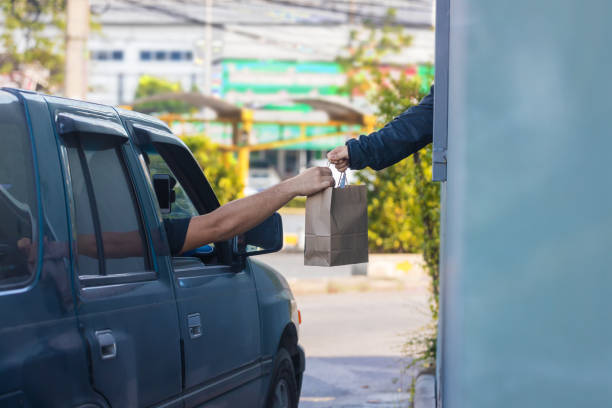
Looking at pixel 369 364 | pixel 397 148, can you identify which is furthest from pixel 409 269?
pixel 397 148

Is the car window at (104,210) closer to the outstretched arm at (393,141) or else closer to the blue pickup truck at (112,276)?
the blue pickup truck at (112,276)

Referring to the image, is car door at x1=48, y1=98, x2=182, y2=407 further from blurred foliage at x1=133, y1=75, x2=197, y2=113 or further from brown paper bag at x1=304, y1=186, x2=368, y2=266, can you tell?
blurred foliage at x1=133, y1=75, x2=197, y2=113

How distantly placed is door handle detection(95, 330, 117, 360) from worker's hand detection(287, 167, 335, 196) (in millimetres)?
878

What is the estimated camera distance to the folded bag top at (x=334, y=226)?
10.9 ft

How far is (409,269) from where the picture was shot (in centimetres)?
1541

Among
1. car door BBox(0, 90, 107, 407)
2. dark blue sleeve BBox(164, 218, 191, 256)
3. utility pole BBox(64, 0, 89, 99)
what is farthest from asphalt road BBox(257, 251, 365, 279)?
car door BBox(0, 90, 107, 407)

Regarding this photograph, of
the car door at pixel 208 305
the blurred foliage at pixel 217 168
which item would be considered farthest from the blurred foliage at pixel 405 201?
the blurred foliage at pixel 217 168

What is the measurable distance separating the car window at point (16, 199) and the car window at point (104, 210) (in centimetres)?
21

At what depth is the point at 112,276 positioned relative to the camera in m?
3.21

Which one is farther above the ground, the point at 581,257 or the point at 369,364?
the point at 581,257

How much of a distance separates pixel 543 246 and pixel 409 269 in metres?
13.7

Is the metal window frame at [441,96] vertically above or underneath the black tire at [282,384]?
above

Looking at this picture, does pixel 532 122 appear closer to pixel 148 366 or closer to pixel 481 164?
pixel 481 164

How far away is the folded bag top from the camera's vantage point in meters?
3.33
